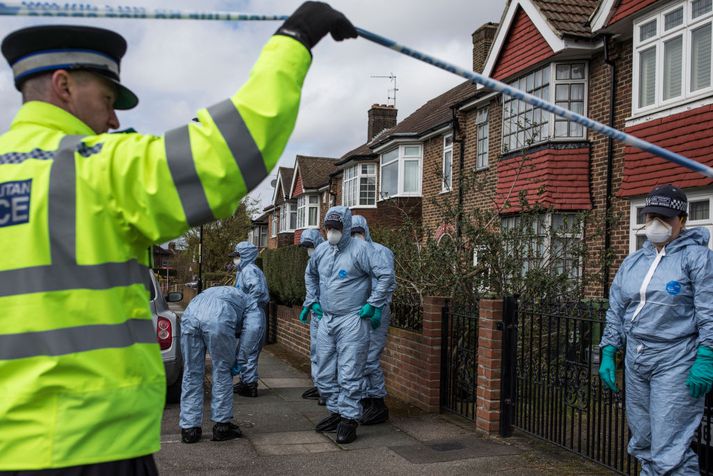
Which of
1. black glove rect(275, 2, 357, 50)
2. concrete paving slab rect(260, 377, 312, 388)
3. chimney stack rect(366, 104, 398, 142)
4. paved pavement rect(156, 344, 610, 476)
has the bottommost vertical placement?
concrete paving slab rect(260, 377, 312, 388)

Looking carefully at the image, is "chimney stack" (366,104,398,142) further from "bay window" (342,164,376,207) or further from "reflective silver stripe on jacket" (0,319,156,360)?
"reflective silver stripe on jacket" (0,319,156,360)

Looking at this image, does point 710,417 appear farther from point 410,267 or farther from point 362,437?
point 410,267

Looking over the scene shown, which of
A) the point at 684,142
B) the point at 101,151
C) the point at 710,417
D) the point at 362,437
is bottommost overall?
the point at 362,437

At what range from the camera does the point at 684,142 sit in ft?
35.5

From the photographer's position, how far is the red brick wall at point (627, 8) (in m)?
11.7

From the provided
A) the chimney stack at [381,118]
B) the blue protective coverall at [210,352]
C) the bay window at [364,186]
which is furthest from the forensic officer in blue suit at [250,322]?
the chimney stack at [381,118]

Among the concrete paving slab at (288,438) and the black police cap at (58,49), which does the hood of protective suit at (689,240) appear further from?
the black police cap at (58,49)

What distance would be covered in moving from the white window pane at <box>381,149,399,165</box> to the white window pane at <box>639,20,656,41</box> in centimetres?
1218

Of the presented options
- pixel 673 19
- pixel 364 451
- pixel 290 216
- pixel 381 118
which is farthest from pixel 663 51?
pixel 290 216

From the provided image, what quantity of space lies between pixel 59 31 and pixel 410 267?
7.46 metres

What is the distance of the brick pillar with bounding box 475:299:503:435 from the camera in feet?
21.6

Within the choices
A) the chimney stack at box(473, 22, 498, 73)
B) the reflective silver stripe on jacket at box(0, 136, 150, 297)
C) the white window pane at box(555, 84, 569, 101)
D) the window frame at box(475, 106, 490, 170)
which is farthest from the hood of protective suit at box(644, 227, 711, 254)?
the chimney stack at box(473, 22, 498, 73)

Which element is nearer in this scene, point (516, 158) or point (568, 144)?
point (568, 144)

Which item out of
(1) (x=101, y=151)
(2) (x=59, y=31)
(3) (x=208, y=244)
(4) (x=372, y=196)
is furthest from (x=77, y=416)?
(3) (x=208, y=244)
